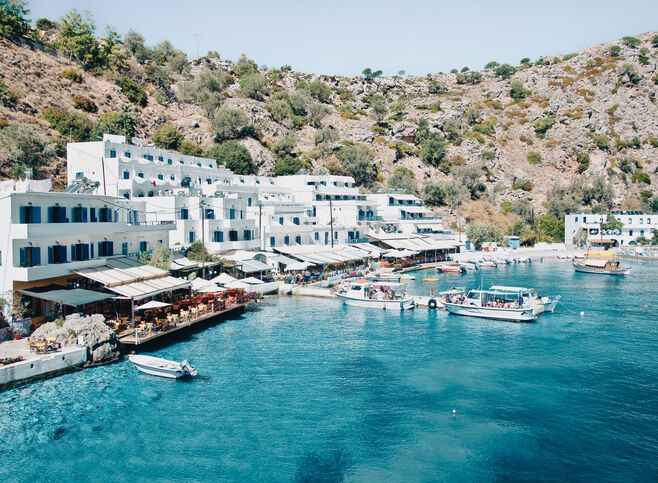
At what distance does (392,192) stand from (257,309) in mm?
56854

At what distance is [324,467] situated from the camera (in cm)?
2292

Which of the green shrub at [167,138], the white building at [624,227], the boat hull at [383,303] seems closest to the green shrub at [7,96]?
the green shrub at [167,138]

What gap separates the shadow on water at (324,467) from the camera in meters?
22.1

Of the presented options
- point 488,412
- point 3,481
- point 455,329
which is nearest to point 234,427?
point 3,481

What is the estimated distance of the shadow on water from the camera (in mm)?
22094

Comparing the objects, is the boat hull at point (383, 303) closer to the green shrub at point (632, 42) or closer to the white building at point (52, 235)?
the white building at point (52, 235)

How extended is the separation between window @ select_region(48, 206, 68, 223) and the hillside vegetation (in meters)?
37.7

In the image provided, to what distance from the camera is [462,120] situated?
161000 millimetres

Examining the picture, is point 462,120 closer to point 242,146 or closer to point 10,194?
point 242,146

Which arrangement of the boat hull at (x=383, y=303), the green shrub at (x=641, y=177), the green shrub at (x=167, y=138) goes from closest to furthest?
the boat hull at (x=383, y=303), the green shrub at (x=167, y=138), the green shrub at (x=641, y=177)

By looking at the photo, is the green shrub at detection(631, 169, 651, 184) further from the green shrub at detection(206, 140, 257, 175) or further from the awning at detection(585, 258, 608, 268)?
the green shrub at detection(206, 140, 257, 175)

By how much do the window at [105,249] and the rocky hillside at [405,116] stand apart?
→ 40.0m

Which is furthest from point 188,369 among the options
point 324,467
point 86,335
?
point 324,467

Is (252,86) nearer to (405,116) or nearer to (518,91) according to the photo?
(405,116)
